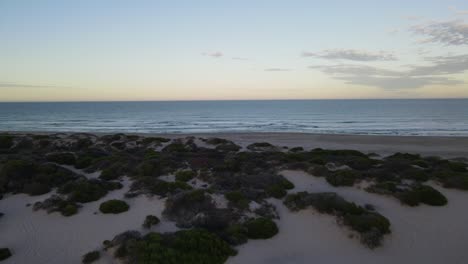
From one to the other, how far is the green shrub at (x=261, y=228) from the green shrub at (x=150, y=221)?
3.14 metres

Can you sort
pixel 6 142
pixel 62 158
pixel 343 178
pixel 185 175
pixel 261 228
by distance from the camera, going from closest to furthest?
pixel 261 228, pixel 343 178, pixel 185 175, pixel 62 158, pixel 6 142

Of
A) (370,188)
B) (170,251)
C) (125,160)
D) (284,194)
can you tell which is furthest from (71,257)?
(370,188)

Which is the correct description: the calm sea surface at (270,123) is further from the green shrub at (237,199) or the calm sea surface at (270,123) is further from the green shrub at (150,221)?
the green shrub at (150,221)

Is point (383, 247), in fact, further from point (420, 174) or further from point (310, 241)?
point (420, 174)

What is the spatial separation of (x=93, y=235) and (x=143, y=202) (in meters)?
2.52

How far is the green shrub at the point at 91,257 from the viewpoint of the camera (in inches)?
328

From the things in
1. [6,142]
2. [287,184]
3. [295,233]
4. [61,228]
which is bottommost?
[61,228]

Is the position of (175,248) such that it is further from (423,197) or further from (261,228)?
(423,197)

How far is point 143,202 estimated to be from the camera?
12.1 metres

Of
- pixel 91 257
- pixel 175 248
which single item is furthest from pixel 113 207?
pixel 175 248

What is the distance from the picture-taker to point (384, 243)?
359 inches

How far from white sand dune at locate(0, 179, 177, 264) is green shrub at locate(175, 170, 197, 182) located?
8.13 feet

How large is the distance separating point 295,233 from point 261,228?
118 centimetres

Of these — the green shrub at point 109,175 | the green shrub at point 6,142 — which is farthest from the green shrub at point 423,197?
the green shrub at point 6,142
